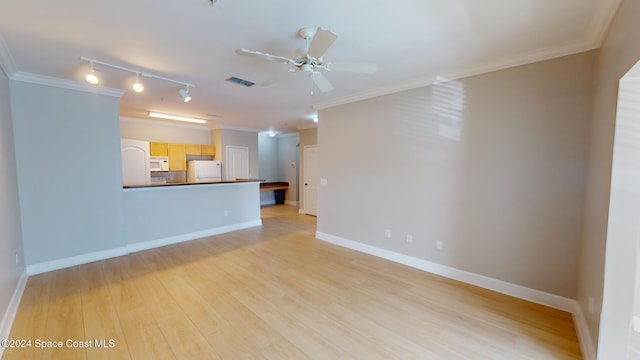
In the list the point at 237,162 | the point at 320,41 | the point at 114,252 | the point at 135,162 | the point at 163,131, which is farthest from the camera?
the point at 237,162

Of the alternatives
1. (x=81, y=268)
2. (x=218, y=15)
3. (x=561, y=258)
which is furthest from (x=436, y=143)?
(x=81, y=268)

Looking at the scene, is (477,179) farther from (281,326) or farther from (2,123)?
(2,123)

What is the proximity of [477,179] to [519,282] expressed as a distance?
1.19 meters

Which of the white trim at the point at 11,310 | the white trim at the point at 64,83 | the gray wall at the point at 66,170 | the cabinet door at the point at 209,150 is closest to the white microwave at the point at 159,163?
the cabinet door at the point at 209,150

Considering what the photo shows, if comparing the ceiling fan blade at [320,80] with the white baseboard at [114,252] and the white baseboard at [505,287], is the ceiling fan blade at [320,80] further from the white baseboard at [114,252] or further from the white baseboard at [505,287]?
the white baseboard at [114,252]

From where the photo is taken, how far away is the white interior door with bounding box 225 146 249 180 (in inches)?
284

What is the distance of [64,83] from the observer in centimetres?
335

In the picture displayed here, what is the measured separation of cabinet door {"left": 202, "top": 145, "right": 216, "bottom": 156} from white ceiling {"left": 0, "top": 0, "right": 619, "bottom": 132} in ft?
12.3

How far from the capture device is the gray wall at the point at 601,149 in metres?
1.55

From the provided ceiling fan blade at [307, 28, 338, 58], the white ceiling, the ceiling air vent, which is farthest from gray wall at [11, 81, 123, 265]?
ceiling fan blade at [307, 28, 338, 58]

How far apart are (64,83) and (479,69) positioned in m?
5.29

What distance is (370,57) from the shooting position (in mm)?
2660

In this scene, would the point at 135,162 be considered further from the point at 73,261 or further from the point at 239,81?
the point at 239,81

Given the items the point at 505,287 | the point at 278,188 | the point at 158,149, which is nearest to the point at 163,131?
the point at 158,149
